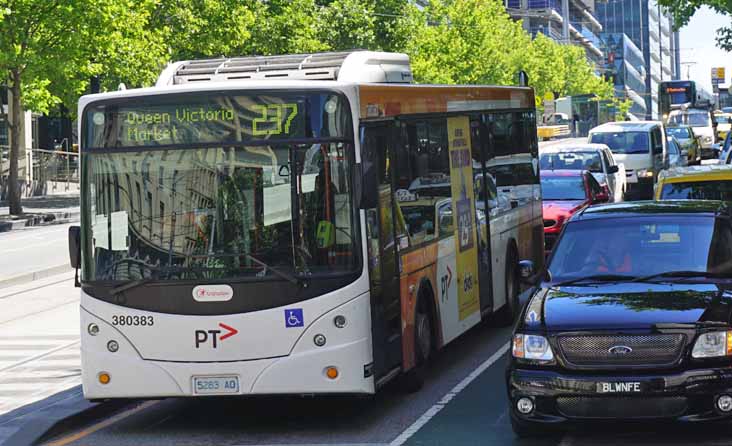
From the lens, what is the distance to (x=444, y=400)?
39.4 ft

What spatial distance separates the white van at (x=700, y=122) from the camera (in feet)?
220

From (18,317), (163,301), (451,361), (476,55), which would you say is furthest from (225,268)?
(476,55)

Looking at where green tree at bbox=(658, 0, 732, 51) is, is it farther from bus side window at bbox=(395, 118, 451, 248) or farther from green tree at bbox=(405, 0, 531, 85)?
green tree at bbox=(405, 0, 531, 85)

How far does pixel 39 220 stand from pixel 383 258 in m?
28.7

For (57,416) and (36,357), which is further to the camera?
(36,357)

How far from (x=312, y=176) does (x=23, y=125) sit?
147 feet

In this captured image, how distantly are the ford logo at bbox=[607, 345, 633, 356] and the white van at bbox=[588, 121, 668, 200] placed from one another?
2945cm

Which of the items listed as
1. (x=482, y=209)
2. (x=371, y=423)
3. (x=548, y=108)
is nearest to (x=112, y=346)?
(x=371, y=423)

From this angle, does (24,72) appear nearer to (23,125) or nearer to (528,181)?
(23,125)

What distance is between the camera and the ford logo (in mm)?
9305

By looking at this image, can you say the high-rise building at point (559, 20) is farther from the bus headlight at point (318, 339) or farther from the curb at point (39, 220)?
the bus headlight at point (318, 339)

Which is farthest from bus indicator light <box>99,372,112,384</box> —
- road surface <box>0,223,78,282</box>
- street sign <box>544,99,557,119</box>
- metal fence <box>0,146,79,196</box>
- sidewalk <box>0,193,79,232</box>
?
street sign <box>544,99,557,119</box>

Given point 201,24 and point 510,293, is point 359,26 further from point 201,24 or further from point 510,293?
point 510,293

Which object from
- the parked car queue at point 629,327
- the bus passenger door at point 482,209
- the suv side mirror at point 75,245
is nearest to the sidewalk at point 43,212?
the bus passenger door at point 482,209
